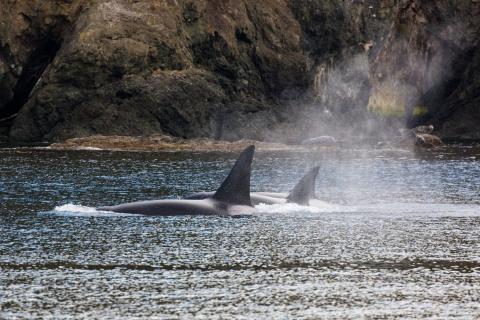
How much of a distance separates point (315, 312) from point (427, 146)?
79415 mm

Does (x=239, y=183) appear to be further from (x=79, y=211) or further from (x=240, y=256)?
(x=240, y=256)

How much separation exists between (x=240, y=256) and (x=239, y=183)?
33.5 feet

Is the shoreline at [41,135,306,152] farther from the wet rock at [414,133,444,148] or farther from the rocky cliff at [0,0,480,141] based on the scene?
the wet rock at [414,133,444,148]

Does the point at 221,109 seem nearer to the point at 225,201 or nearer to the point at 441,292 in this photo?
the point at 225,201

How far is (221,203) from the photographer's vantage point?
42.9m

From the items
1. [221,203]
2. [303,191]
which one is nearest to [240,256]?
[221,203]

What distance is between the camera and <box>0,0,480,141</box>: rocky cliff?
100m

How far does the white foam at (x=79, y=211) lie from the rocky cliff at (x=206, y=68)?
175 feet

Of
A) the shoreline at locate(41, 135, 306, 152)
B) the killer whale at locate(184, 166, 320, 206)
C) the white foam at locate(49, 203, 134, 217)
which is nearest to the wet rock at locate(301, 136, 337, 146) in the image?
the shoreline at locate(41, 135, 306, 152)

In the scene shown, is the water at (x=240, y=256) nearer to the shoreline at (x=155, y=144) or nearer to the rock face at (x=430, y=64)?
the shoreline at (x=155, y=144)

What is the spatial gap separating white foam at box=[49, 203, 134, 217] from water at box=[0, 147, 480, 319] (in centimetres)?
15

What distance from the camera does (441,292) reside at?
27.0 m

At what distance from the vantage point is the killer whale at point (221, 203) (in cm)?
4203

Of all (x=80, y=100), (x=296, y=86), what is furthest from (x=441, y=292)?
(x=296, y=86)
